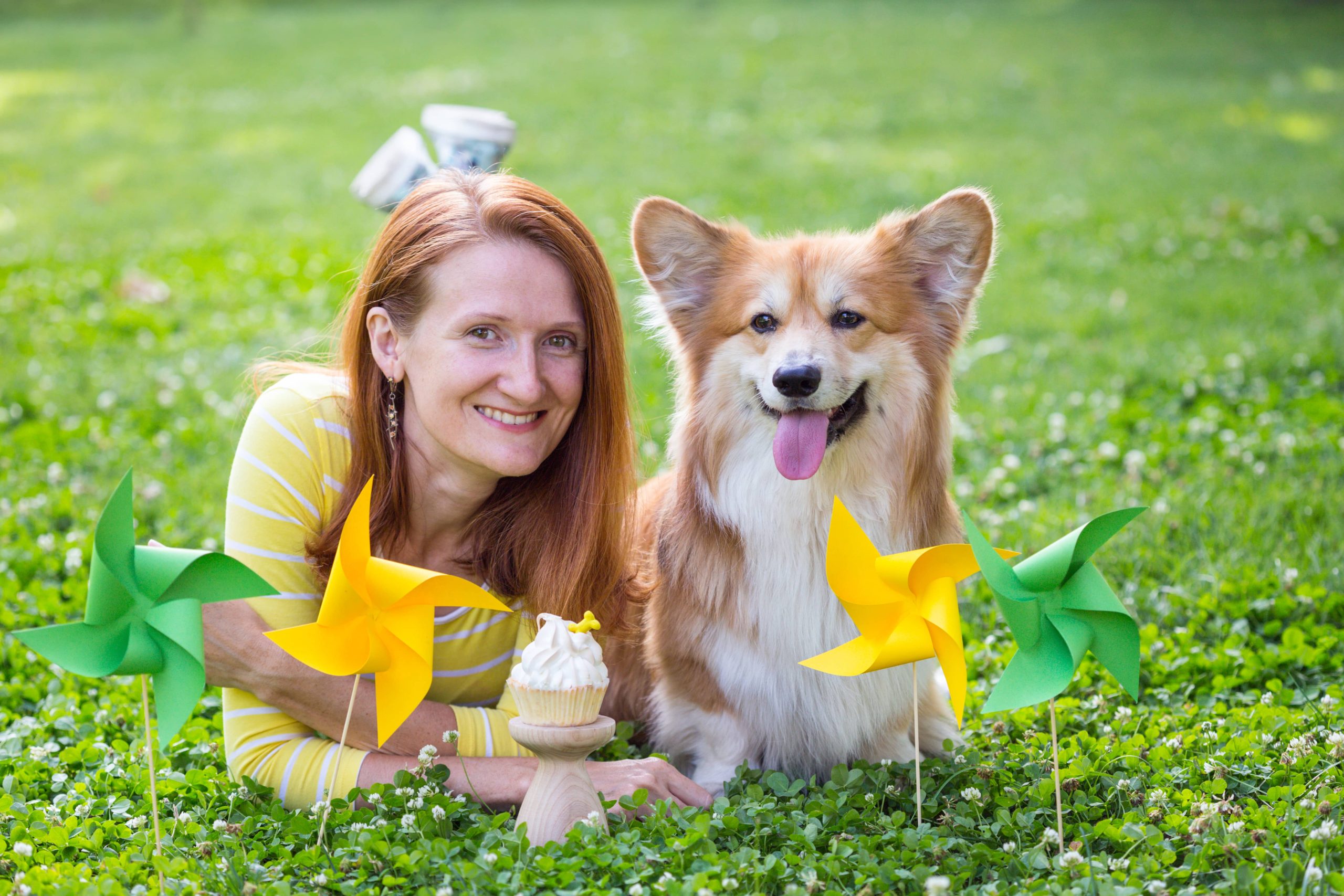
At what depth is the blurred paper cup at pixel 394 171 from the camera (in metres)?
4.14

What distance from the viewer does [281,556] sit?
9.14 feet

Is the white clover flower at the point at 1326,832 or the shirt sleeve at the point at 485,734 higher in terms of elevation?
the white clover flower at the point at 1326,832

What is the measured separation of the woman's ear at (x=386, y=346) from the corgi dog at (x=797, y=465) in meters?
0.71

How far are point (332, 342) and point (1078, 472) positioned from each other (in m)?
3.09

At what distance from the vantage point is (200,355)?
6449 millimetres

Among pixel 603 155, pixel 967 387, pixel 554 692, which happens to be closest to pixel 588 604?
pixel 554 692

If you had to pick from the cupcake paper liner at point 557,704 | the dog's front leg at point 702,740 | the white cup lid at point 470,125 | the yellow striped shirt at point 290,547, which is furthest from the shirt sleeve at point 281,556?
the white cup lid at point 470,125

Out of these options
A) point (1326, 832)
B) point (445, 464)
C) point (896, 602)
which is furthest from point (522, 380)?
point (1326, 832)

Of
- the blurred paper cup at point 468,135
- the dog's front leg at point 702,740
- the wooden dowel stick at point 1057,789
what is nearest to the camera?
the wooden dowel stick at point 1057,789

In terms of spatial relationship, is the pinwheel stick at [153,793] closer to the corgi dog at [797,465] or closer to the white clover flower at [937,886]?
the corgi dog at [797,465]

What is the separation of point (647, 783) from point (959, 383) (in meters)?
3.90

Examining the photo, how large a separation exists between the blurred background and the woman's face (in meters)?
0.50

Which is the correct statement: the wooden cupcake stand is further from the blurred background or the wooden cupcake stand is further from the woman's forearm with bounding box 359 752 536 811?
the blurred background

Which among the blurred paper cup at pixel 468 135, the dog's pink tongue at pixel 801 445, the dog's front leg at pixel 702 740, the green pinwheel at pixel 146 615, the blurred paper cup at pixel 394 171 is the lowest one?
the dog's front leg at pixel 702 740
